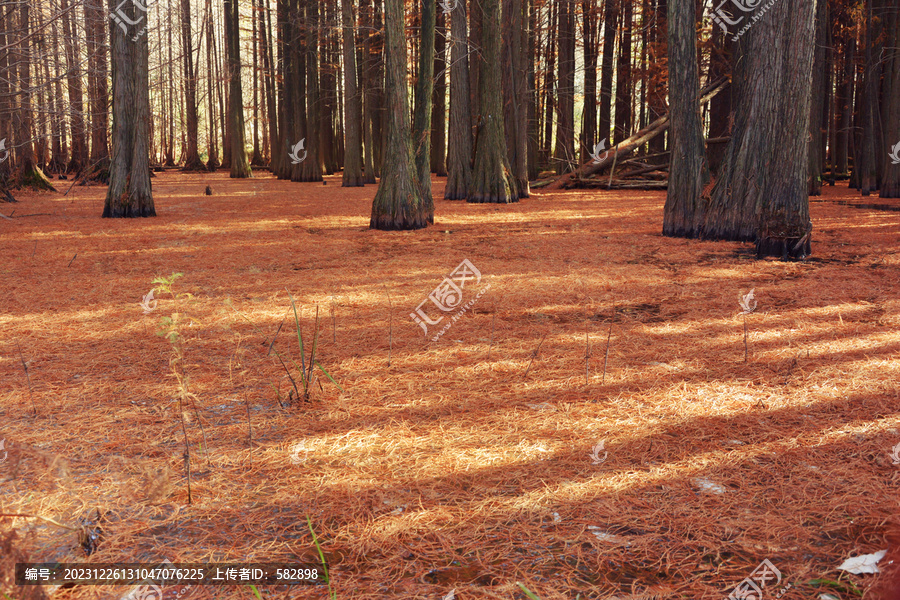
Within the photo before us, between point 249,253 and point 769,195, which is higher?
point 769,195

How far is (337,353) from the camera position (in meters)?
4.94

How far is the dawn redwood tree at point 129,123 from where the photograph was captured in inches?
490

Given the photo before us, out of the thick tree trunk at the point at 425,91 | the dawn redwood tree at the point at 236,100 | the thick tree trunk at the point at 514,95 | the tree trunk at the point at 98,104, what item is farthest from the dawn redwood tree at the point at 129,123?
the dawn redwood tree at the point at 236,100

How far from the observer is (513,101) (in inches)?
723

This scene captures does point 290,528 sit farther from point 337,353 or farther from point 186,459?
point 337,353

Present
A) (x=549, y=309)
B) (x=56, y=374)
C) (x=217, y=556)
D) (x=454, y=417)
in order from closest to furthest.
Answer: (x=217, y=556), (x=454, y=417), (x=56, y=374), (x=549, y=309)

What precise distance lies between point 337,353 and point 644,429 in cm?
238

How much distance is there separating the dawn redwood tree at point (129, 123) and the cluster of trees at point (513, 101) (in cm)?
→ 4

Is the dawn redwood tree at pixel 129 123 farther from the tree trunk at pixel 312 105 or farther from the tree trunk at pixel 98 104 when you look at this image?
the tree trunk at pixel 312 105

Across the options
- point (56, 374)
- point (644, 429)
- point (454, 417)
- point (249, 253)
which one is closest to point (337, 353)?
point (454, 417)

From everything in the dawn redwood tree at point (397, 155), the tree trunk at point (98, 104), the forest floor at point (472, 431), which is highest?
the tree trunk at point (98, 104)

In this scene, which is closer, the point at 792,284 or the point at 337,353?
the point at 337,353

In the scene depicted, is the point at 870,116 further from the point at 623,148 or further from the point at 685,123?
the point at 685,123

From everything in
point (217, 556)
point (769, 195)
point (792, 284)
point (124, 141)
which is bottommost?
point (217, 556)
